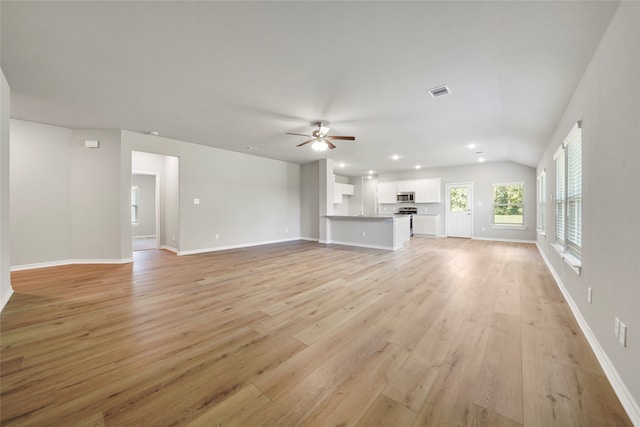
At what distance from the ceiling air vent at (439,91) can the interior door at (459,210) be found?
653 centimetres

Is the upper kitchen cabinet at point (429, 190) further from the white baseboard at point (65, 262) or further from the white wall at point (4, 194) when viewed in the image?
the white wall at point (4, 194)

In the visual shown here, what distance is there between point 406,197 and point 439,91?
273 inches

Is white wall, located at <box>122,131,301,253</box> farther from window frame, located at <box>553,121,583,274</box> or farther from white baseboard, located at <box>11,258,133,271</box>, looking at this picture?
window frame, located at <box>553,121,583,274</box>

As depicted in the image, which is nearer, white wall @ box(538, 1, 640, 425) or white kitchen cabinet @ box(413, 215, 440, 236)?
white wall @ box(538, 1, 640, 425)

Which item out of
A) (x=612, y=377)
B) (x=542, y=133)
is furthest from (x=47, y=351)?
(x=542, y=133)

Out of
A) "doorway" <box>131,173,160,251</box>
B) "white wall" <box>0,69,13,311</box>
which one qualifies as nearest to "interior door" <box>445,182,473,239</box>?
"white wall" <box>0,69,13,311</box>

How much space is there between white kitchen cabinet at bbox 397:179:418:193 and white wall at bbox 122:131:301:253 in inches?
169

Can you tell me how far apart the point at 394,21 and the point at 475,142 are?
475cm

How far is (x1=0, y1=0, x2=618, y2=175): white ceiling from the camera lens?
187 centimetres

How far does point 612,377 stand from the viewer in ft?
5.10

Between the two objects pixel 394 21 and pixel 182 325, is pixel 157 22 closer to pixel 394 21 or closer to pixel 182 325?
pixel 394 21

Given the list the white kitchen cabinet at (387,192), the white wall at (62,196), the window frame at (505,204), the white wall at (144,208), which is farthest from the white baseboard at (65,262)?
the window frame at (505,204)

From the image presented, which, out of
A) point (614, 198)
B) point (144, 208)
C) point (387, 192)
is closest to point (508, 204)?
point (387, 192)

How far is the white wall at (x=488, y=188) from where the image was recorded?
24.9 feet
